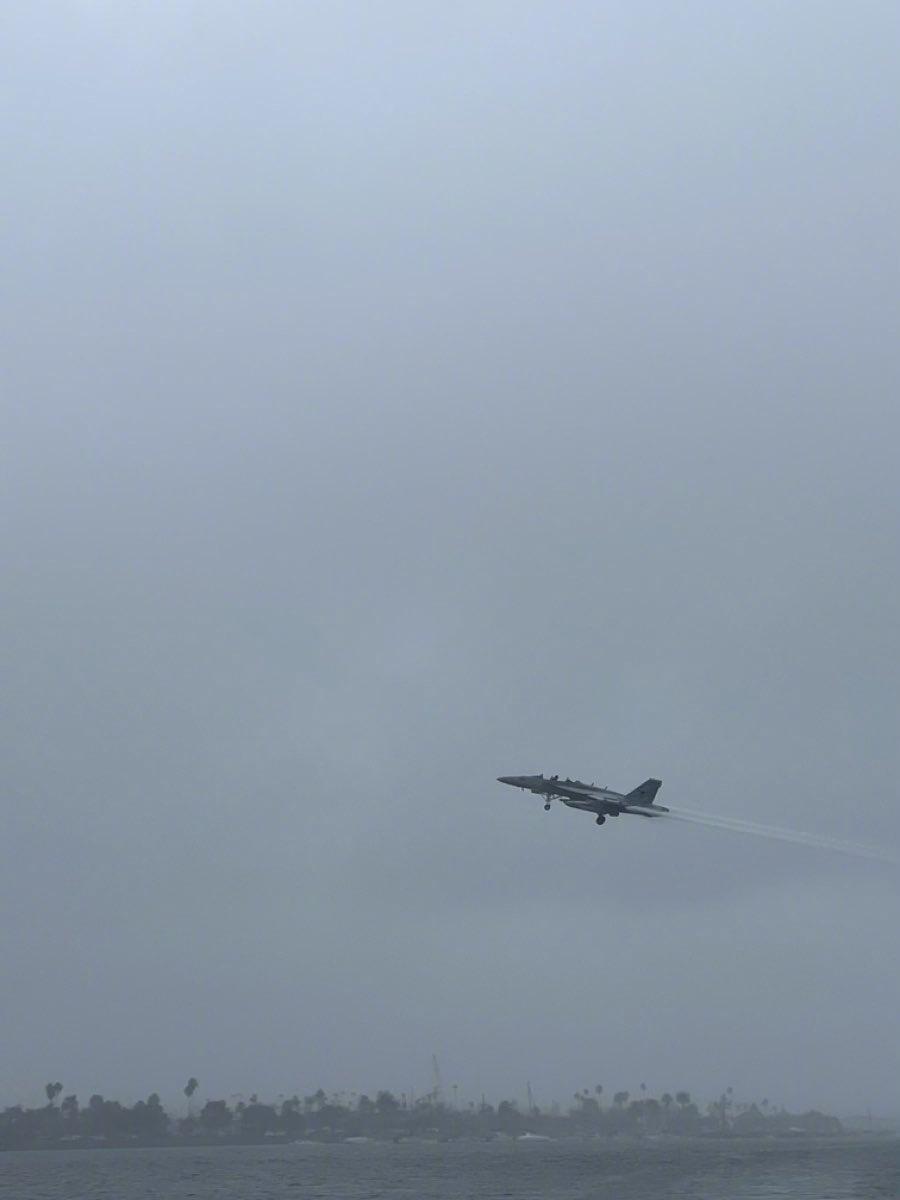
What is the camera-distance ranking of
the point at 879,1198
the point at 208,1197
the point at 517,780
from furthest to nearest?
the point at 208,1197, the point at 517,780, the point at 879,1198

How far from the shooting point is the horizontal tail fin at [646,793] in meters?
168

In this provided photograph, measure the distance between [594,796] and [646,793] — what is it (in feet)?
26.5

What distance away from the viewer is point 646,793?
6634 inches

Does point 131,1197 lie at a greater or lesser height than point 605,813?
lesser

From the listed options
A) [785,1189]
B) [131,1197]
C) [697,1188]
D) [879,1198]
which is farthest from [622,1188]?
[131,1197]

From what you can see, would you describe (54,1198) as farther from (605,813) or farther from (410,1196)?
(605,813)

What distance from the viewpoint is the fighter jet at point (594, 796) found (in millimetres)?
164500

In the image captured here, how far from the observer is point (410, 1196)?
178 metres

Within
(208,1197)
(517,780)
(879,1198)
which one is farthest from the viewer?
(208,1197)

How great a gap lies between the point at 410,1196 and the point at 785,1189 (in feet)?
165

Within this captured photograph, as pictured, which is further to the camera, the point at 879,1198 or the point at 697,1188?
the point at 697,1188

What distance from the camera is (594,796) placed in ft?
541

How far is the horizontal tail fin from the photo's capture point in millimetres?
167500

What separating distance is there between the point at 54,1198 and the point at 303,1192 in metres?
36.7
